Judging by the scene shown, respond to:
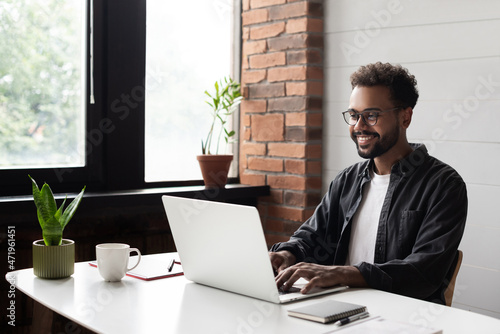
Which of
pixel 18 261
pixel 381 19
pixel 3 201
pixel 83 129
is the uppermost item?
pixel 381 19

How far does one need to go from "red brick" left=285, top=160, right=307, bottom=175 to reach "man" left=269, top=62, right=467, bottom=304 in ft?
2.91

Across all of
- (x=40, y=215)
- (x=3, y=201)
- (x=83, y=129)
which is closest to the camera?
(x=40, y=215)

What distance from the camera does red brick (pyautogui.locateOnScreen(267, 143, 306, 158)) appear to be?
3492 millimetres

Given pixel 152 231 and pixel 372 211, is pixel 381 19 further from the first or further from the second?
pixel 152 231

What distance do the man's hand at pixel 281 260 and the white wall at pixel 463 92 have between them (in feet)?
3.62

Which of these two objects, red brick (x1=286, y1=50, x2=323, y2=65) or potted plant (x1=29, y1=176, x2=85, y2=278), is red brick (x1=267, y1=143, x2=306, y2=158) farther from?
potted plant (x1=29, y1=176, x2=85, y2=278)

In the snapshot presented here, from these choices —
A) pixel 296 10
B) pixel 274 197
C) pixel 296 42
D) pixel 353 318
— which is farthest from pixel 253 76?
pixel 353 318

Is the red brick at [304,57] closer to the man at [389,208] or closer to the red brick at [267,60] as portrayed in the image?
the red brick at [267,60]

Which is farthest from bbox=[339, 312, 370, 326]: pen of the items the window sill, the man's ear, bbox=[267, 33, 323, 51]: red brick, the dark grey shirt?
bbox=[267, 33, 323, 51]: red brick

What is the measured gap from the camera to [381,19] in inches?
127

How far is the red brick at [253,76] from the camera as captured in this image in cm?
366

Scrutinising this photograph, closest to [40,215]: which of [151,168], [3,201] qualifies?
[3,201]

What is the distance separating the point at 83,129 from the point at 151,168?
0.46 metres

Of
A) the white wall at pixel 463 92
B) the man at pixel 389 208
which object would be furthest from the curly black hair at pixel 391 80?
the white wall at pixel 463 92
